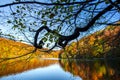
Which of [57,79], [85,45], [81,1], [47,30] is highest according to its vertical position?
[81,1]

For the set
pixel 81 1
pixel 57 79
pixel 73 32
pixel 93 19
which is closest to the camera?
pixel 81 1

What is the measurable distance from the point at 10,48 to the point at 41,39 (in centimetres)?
62

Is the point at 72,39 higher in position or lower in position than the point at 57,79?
higher

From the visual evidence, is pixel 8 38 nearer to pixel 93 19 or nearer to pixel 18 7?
pixel 18 7

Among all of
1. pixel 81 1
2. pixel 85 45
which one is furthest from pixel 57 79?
pixel 81 1

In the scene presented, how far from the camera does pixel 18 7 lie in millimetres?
5426

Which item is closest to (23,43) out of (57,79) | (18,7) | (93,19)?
(18,7)

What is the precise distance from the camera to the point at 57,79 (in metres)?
38.9

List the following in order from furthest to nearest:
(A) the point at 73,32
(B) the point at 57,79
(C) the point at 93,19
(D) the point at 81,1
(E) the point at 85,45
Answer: (B) the point at 57,79, (E) the point at 85,45, (A) the point at 73,32, (C) the point at 93,19, (D) the point at 81,1

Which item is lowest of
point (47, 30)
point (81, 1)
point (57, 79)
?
point (57, 79)

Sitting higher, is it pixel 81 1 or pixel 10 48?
pixel 81 1

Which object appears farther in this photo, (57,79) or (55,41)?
(57,79)

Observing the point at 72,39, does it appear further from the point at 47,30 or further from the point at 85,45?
the point at 85,45

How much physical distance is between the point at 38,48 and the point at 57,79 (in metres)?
34.1
